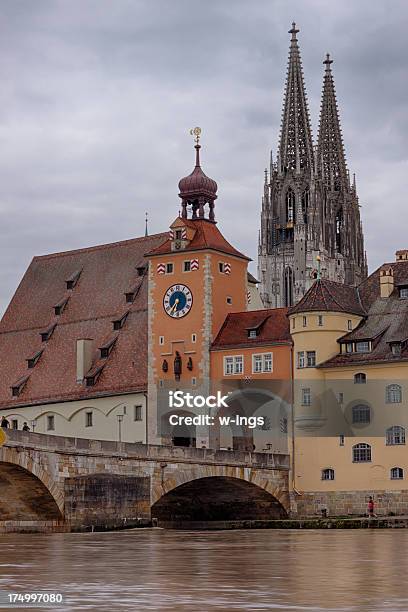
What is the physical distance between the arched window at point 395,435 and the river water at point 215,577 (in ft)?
115

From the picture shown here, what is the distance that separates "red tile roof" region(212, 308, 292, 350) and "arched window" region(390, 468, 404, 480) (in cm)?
951

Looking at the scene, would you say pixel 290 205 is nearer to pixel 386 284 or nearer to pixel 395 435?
pixel 386 284

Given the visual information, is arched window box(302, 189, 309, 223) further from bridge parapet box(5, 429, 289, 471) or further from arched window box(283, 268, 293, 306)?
bridge parapet box(5, 429, 289, 471)

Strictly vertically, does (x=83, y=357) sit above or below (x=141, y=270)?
below

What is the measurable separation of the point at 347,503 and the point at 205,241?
59.5 feet

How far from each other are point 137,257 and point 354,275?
7557cm

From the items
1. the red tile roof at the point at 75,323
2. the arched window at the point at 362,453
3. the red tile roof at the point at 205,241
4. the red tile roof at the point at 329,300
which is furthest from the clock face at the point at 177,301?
the arched window at the point at 362,453

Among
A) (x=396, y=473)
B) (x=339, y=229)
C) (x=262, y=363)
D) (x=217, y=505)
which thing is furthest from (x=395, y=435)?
(x=339, y=229)

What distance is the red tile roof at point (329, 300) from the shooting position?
2928 inches

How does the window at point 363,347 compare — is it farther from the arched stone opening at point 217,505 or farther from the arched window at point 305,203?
the arched window at point 305,203

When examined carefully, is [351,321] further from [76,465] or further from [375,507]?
[76,465]

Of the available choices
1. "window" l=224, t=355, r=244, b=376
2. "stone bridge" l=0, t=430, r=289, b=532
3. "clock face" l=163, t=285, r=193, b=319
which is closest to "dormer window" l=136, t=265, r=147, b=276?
"clock face" l=163, t=285, r=193, b=319

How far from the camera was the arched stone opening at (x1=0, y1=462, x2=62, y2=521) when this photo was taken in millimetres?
55438

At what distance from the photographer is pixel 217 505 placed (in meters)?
73.4
